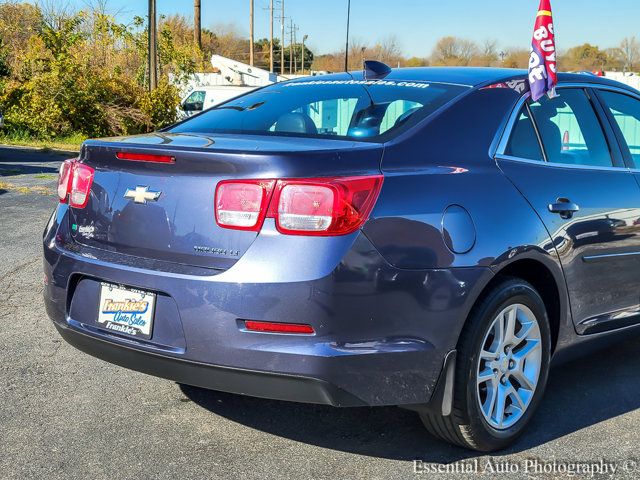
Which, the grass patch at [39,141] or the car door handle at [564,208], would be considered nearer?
the car door handle at [564,208]

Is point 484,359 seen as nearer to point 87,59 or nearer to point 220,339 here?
point 220,339

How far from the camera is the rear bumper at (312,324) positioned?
3.05 m

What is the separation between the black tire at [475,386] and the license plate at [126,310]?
1.19m

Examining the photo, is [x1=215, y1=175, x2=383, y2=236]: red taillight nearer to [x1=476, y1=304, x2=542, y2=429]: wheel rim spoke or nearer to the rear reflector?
the rear reflector

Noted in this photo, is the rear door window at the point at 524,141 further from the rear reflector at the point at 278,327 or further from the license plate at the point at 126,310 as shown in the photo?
the license plate at the point at 126,310

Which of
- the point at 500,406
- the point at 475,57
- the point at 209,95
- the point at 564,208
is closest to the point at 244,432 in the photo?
the point at 500,406

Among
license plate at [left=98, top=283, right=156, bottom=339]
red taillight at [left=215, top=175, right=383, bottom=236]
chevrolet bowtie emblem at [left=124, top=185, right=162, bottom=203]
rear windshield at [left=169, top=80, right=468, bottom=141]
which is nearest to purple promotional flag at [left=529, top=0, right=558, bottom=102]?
rear windshield at [left=169, top=80, right=468, bottom=141]

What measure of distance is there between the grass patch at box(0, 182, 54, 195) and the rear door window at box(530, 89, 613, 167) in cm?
870

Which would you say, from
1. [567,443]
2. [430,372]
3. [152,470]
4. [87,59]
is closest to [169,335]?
[152,470]

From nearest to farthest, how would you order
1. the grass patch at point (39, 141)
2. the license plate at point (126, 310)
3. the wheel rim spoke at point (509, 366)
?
1. the license plate at point (126, 310)
2. the wheel rim spoke at point (509, 366)
3. the grass patch at point (39, 141)

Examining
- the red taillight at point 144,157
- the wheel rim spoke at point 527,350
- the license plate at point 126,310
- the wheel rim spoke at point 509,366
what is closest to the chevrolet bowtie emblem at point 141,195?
the red taillight at point 144,157

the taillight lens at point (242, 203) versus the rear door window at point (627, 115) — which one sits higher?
the rear door window at point (627, 115)

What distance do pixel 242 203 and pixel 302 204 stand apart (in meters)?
0.23

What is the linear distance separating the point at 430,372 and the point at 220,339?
809 millimetres
